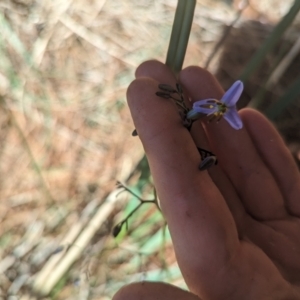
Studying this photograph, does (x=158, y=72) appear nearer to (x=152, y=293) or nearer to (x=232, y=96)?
(x=232, y=96)

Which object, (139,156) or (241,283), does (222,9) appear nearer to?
(139,156)

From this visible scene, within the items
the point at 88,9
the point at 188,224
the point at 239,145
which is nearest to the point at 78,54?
the point at 88,9

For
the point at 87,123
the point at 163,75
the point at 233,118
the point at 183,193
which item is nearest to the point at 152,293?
the point at 183,193

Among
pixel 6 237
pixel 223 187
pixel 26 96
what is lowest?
pixel 6 237

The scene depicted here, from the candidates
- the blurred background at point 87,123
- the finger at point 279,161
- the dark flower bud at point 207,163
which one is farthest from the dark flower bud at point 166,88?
the blurred background at point 87,123

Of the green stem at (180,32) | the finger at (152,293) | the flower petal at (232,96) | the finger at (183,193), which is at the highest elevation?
the green stem at (180,32)

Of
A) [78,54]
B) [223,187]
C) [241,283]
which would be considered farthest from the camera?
[78,54]

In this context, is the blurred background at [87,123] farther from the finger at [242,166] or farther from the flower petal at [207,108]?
the flower petal at [207,108]
